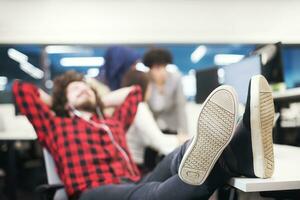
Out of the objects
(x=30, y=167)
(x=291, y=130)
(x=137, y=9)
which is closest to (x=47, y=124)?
(x=291, y=130)

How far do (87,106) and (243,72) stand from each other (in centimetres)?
83

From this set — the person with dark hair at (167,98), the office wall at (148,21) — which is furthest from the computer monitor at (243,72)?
the office wall at (148,21)

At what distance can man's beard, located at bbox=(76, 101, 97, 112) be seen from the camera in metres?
2.08

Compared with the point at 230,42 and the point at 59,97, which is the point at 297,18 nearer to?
the point at 230,42

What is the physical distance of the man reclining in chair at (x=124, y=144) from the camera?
97cm

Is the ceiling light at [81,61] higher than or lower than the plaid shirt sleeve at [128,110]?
higher

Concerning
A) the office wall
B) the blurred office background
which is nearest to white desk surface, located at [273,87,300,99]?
the blurred office background

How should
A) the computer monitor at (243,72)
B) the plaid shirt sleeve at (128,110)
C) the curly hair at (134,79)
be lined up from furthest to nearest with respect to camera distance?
the curly hair at (134,79), the plaid shirt sleeve at (128,110), the computer monitor at (243,72)

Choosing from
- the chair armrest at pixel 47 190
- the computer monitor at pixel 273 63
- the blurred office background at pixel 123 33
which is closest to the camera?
the chair armrest at pixel 47 190

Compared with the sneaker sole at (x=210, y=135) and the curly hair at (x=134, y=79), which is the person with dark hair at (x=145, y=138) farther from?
the sneaker sole at (x=210, y=135)

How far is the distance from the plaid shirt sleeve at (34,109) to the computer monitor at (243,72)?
91 centimetres

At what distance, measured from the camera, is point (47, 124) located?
187 cm

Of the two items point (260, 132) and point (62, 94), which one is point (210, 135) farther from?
point (62, 94)

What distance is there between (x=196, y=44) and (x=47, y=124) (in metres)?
2.85
